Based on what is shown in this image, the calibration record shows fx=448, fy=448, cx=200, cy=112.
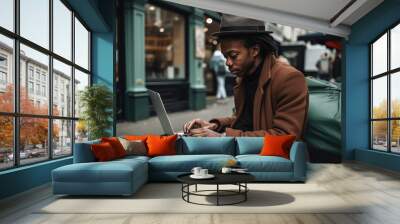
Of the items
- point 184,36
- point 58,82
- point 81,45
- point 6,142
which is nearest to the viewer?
point 6,142

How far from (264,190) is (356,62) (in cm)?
506

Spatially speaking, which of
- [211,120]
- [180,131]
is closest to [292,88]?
[211,120]

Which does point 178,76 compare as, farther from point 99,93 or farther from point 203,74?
point 99,93

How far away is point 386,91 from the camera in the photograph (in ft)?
27.5

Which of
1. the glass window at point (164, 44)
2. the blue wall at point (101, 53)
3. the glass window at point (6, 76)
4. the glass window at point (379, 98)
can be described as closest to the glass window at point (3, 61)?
the glass window at point (6, 76)

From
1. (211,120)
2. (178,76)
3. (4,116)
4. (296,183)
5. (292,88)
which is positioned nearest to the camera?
(4,116)

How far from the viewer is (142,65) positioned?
9781 mm

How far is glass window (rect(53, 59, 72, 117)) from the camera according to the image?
6.77 metres

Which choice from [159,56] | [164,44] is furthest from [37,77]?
[164,44]

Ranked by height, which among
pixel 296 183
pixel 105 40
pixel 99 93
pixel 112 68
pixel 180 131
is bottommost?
pixel 296 183

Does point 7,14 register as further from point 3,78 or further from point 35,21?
point 35,21

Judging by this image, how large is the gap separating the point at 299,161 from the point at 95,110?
3.83m

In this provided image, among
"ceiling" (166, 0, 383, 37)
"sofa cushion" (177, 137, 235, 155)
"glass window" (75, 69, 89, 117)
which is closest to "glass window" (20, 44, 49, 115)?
"glass window" (75, 69, 89, 117)

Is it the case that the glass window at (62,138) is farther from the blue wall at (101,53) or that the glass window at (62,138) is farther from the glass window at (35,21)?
the blue wall at (101,53)
